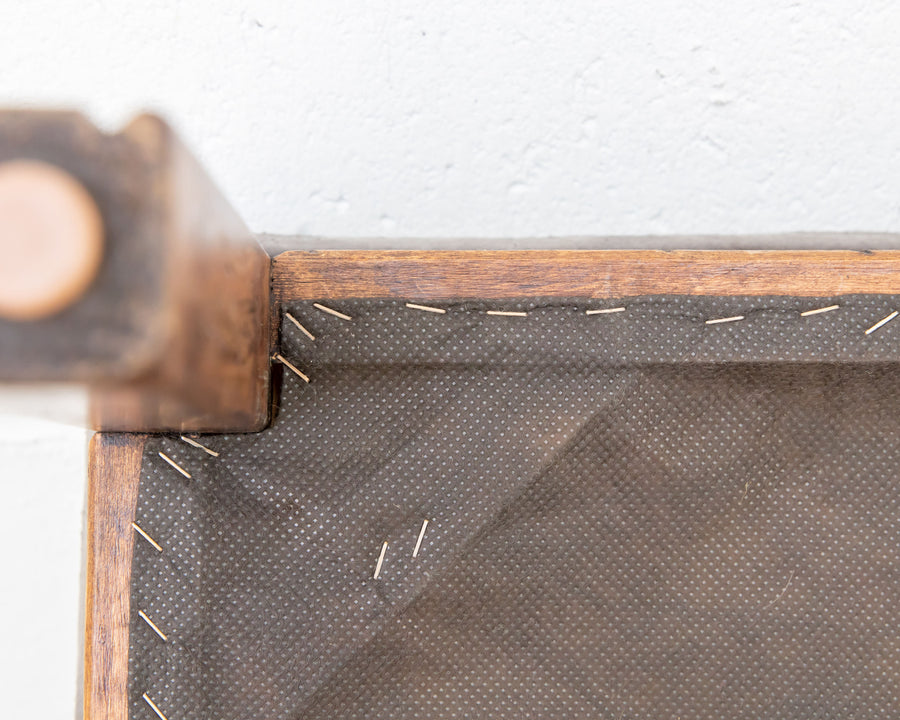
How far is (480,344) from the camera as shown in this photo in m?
0.78

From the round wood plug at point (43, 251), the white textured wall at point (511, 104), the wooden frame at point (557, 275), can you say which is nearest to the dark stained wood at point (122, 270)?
the round wood plug at point (43, 251)

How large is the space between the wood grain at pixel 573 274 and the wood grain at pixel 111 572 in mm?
267

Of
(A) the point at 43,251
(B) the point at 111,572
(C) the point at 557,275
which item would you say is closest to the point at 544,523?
(C) the point at 557,275

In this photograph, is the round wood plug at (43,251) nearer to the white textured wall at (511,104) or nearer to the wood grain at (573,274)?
the wood grain at (573,274)

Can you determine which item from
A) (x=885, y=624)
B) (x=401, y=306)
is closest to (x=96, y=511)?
(x=401, y=306)

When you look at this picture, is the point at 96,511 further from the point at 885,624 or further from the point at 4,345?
the point at 885,624

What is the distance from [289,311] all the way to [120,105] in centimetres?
63

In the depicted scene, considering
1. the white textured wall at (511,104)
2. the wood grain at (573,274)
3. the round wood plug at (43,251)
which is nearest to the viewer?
the round wood plug at (43,251)

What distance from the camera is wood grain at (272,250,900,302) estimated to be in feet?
2.50

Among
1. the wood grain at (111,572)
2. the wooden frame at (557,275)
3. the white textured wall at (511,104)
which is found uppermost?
the white textured wall at (511,104)

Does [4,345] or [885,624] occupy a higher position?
[4,345]

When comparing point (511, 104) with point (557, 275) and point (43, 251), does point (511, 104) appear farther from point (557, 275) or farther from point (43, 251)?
point (43, 251)

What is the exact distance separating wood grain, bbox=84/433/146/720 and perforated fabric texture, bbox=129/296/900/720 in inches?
0.7

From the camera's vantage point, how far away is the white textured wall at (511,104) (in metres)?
1.08
